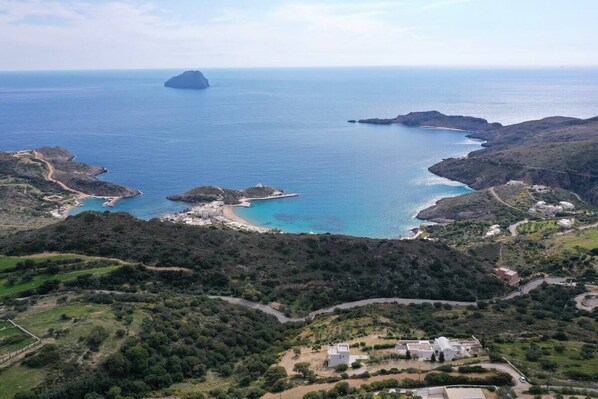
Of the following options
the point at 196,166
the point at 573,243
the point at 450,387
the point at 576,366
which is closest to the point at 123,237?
the point at 450,387

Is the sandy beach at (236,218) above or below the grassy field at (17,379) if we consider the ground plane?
below

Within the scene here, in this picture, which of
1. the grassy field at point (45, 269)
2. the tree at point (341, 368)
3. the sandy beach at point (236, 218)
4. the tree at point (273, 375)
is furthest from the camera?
the sandy beach at point (236, 218)

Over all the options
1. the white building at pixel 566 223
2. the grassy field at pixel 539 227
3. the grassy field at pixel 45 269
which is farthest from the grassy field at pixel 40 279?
the white building at pixel 566 223

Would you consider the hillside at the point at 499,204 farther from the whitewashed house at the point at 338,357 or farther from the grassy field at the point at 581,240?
the whitewashed house at the point at 338,357

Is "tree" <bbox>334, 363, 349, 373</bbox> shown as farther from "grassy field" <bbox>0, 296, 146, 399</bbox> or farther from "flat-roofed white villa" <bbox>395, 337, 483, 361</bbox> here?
"grassy field" <bbox>0, 296, 146, 399</bbox>

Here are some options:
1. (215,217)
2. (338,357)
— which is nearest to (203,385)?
(338,357)

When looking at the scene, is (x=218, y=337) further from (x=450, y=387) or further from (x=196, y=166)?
(x=196, y=166)

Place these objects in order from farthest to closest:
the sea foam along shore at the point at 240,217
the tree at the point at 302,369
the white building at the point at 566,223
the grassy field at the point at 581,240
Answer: the sea foam along shore at the point at 240,217
the white building at the point at 566,223
the grassy field at the point at 581,240
the tree at the point at 302,369
